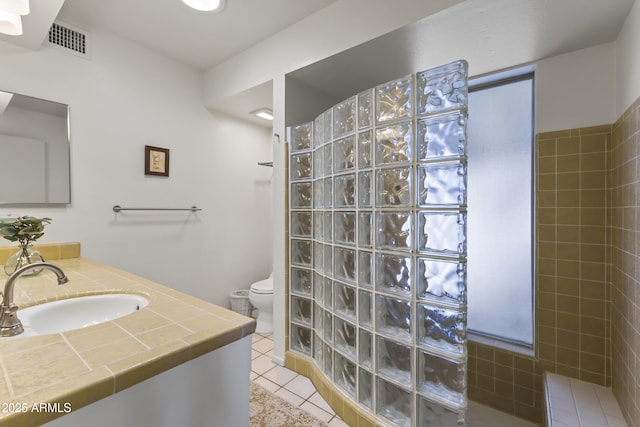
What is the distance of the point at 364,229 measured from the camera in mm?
1401

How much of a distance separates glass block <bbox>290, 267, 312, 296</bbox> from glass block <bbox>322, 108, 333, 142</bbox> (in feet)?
2.80

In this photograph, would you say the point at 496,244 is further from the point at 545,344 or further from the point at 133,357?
the point at 133,357

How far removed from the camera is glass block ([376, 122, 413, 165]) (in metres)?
1.22

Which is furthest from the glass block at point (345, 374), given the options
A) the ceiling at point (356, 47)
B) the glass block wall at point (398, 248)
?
the ceiling at point (356, 47)

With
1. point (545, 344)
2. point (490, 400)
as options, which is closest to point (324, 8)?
point (545, 344)

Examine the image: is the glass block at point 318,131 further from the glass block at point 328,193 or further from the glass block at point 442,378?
the glass block at point 442,378

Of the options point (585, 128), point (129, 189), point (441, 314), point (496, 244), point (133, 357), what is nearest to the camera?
point (133, 357)

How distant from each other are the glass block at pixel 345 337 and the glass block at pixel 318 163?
2.76ft

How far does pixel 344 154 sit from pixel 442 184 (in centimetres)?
57

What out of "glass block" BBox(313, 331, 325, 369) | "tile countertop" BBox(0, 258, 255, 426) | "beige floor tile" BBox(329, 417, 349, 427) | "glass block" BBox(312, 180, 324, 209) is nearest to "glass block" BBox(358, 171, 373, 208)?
"glass block" BBox(312, 180, 324, 209)

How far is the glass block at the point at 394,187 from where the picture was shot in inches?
48.1

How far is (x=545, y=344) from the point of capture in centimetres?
170

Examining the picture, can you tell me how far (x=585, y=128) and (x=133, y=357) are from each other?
2291 mm

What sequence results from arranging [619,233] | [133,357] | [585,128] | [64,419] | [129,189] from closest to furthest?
[64,419] → [133,357] → [619,233] → [585,128] → [129,189]
